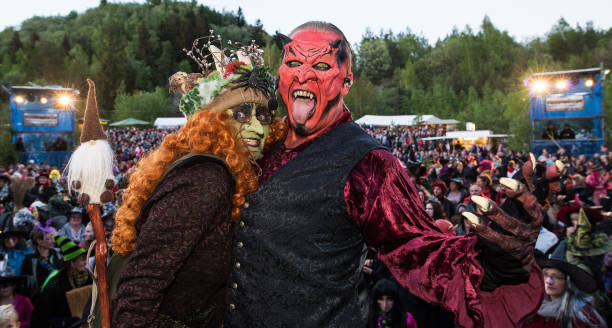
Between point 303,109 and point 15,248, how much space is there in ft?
15.8

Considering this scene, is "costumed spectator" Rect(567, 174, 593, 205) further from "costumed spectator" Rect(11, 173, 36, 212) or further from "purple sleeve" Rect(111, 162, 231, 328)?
"costumed spectator" Rect(11, 173, 36, 212)

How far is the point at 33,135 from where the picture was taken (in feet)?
68.0

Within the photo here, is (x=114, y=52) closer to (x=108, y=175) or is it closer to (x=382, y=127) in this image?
(x=382, y=127)

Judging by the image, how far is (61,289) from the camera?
4516mm

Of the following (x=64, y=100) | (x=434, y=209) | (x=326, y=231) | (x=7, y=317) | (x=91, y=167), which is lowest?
(x=434, y=209)

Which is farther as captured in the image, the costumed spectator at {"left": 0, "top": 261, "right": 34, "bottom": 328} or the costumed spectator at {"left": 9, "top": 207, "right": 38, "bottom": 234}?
the costumed spectator at {"left": 9, "top": 207, "right": 38, "bottom": 234}

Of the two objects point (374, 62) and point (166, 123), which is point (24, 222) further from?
point (374, 62)

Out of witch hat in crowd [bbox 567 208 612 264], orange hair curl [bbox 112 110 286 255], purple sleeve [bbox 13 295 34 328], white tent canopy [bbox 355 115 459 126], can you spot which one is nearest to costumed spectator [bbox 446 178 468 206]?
witch hat in crowd [bbox 567 208 612 264]

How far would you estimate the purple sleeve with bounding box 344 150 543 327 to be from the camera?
150 centimetres

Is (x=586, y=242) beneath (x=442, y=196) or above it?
above

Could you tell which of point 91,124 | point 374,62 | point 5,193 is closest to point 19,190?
point 5,193

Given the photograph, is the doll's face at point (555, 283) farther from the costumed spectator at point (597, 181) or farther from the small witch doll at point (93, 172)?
the costumed spectator at point (597, 181)

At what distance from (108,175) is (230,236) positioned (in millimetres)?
710

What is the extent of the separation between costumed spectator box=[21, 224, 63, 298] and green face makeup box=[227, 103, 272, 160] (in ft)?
12.0
